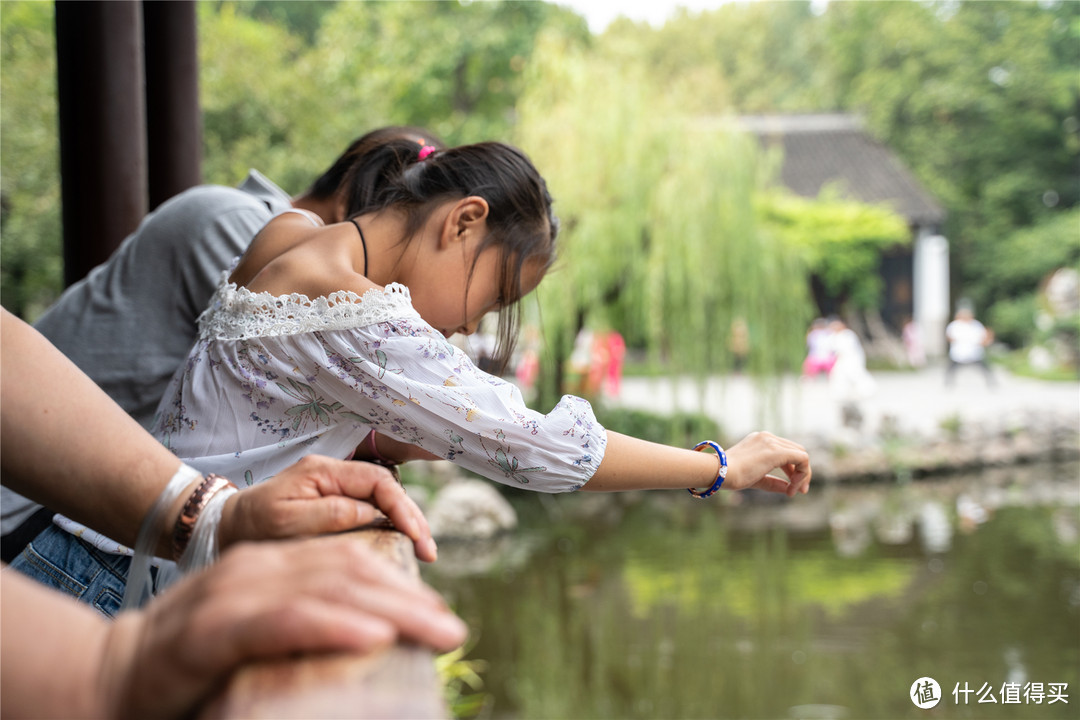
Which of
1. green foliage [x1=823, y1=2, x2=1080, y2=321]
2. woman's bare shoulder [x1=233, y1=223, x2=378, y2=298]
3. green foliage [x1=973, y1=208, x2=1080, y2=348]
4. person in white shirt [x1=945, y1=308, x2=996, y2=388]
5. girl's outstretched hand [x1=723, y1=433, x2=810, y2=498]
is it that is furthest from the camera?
green foliage [x1=823, y1=2, x2=1080, y2=321]

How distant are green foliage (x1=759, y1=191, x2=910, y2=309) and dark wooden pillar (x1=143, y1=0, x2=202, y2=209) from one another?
582 inches

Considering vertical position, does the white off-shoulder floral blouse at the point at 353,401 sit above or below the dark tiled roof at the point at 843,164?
below

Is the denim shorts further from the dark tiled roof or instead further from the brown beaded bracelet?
the dark tiled roof

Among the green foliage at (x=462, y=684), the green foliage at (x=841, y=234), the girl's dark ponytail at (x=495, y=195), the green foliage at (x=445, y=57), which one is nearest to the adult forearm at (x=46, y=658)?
the girl's dark ponytail at (x=495, y=195)

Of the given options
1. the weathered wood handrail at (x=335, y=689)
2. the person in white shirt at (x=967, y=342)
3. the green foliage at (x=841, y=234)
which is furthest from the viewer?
the green foliage at (x=841, y=234)

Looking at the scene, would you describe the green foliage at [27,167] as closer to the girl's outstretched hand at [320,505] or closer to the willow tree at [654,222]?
the willow tree at [654,222]

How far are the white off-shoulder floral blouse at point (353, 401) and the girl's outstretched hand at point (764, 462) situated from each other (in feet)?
0.76

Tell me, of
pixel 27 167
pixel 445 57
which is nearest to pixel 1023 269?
pixel 445 57

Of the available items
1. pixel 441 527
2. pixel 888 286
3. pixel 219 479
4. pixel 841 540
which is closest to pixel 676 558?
pixel 841 540

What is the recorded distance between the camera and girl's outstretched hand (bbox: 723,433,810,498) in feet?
4.30

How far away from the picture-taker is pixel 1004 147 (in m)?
19.4

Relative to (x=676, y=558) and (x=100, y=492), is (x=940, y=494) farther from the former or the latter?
(x=100, y=492)

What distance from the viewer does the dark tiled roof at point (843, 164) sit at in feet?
57.9

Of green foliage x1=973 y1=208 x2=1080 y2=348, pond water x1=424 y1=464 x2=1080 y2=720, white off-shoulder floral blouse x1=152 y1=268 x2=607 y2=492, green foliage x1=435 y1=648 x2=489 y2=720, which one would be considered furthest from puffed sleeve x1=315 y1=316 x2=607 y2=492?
green foliage x1=973 y1=208 x2=1080 y2=348
